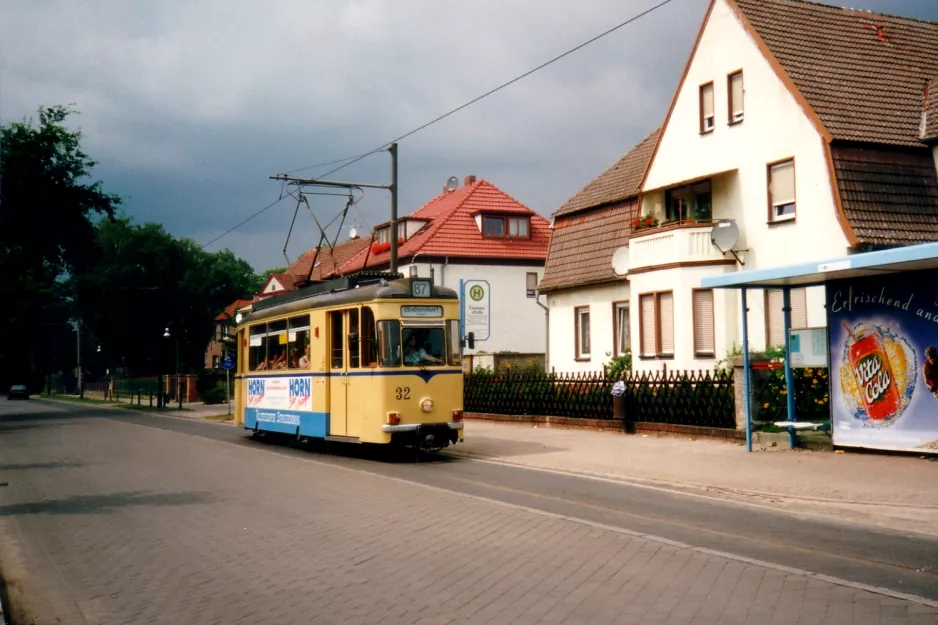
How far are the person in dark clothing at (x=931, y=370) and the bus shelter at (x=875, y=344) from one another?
0.6 inches

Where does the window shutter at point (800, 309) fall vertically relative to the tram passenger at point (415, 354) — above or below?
above

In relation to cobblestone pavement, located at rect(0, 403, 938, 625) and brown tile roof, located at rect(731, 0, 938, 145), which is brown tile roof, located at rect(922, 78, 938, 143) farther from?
cobblestone pavement, located at rect(0, 403, 938, 625)

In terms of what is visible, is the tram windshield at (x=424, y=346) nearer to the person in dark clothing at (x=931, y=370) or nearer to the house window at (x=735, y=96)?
the person in dark clothing at (x=931, y=370)

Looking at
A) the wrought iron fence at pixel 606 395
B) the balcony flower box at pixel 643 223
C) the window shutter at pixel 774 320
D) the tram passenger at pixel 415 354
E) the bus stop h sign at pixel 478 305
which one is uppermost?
the balcony flower box at pixel 643 223

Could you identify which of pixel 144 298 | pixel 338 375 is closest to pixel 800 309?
pixel 338 375

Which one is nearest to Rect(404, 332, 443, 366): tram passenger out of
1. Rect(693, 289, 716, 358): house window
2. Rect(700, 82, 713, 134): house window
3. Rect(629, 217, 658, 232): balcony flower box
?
Rect(693, 289, 716, 358): house window

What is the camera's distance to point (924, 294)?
49.7 ft

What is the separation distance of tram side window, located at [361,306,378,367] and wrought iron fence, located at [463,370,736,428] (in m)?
7.21

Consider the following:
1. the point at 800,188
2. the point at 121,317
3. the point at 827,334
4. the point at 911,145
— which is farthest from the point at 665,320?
the point at 121,317

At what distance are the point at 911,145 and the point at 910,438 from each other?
12561 millimetres

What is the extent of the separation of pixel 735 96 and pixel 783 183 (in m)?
3.38

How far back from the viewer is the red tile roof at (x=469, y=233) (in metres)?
48.2

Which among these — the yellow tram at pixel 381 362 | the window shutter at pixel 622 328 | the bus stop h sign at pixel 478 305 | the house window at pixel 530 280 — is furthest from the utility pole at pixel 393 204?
the house window at pixel 530 280

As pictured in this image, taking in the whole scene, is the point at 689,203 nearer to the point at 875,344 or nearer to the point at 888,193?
the point at 888,193
